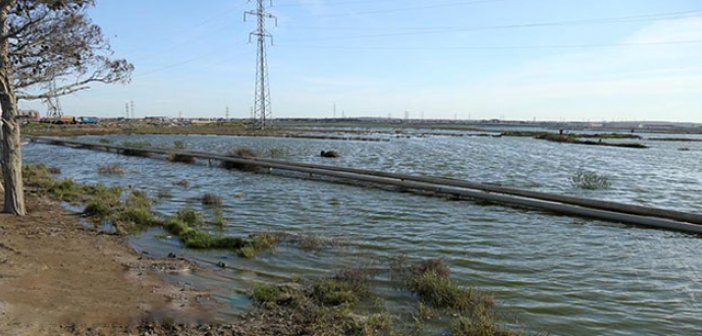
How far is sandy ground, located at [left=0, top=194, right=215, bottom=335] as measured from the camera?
562cm

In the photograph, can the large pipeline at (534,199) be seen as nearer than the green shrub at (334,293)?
No

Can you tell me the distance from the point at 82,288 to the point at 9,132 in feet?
19.2

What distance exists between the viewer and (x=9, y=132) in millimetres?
10453

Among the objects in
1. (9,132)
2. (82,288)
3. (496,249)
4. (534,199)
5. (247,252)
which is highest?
(9,132)

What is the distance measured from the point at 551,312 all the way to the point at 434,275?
183cm

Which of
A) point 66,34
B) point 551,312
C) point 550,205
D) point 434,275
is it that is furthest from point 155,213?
point 550,205

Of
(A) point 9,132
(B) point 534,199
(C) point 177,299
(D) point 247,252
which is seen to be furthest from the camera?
(B) point 534,199

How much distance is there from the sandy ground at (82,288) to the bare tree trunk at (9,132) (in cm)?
135

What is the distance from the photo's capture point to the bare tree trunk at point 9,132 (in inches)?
393

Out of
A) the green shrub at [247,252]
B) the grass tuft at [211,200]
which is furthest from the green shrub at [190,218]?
the green shrub at [247,252]

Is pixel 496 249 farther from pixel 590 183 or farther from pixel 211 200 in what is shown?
pixel 590 183

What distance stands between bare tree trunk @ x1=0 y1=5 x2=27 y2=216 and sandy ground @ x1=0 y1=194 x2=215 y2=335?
1.35m

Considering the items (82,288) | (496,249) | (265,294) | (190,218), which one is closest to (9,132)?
(190,218)

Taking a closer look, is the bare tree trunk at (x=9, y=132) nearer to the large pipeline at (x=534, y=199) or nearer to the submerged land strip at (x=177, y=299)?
the submerged land strip at (x=177, y=299)
